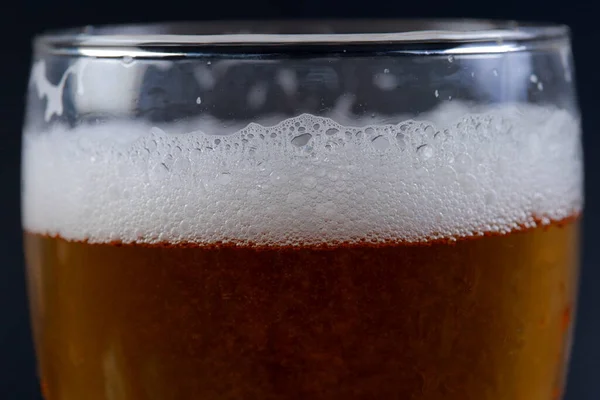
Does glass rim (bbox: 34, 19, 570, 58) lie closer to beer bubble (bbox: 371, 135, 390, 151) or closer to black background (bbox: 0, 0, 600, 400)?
beer bubble (bbox: 371, 135, 390, 151)

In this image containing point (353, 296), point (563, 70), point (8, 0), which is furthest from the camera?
point (8, 0)

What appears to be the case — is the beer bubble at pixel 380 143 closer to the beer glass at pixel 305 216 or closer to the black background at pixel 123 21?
the beer glass at pixel 305 216

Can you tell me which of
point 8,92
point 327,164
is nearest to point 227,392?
point 327,164

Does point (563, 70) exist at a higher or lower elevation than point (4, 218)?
higher

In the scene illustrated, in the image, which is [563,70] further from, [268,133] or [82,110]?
[82,110]

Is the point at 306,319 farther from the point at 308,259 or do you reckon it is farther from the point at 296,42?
the point at 296,42

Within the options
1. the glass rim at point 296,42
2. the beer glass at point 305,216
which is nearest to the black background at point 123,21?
the glass rim at point 296,42

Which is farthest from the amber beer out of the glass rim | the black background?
the black background
